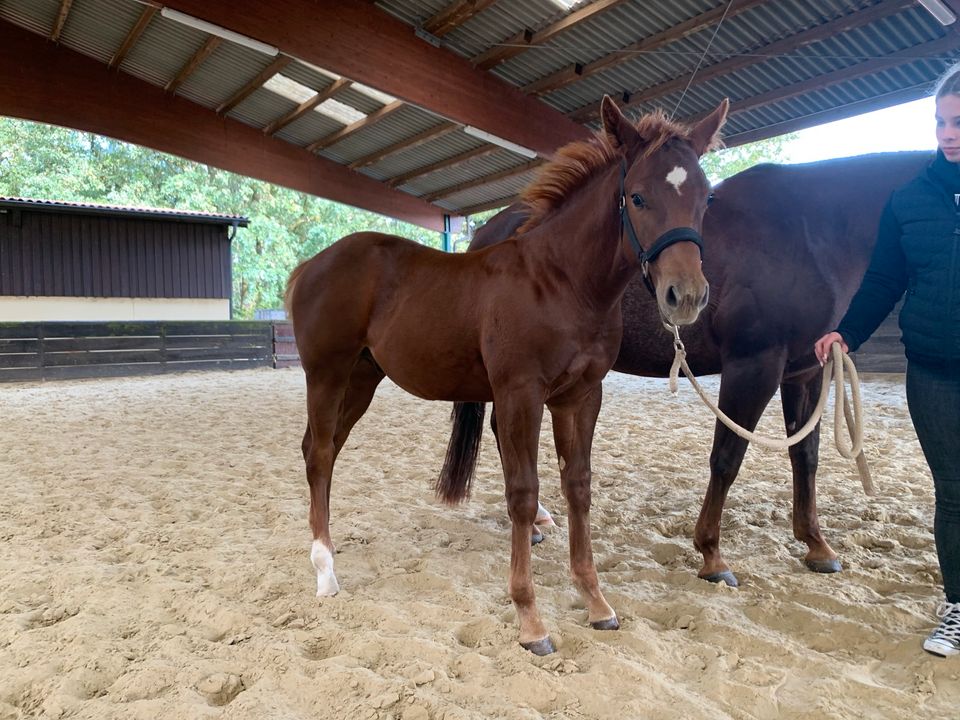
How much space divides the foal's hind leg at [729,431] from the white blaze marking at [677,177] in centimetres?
100

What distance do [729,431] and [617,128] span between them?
4.65ft

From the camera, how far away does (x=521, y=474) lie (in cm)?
213

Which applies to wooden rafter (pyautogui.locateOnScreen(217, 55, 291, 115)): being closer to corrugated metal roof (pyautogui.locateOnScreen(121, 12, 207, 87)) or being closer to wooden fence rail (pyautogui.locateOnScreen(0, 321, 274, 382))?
corrugated metal roof (pyautogui.locateOnScreen(121, 12, 207, 87))

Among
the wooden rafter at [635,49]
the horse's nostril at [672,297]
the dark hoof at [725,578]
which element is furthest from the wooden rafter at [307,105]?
the dark hoof at [725,578]

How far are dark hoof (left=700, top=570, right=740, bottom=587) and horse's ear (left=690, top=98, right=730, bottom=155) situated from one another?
67.1 inches

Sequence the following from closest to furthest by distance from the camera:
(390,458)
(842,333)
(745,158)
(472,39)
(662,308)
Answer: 1. (662,308)
2. (842,333)
3. (390,458)
4. (472,39)
5. (745,158)

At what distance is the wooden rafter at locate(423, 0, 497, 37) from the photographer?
6509 millimetres

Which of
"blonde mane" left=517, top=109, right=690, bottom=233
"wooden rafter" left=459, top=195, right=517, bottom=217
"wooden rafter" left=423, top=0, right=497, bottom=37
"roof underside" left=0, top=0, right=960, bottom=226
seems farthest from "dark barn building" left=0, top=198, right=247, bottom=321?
"blonde mane" left=517, top=109, right=690, bottom=233

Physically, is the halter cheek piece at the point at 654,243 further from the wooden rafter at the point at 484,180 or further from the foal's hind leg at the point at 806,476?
the wooden rafter at the point at 484,180

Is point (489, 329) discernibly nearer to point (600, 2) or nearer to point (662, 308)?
point (662, 308)

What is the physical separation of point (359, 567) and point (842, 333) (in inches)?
85.7

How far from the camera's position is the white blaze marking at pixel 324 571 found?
237 cm

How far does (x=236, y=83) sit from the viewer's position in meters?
9.71

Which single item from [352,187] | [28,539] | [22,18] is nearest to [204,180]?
[352,187]
